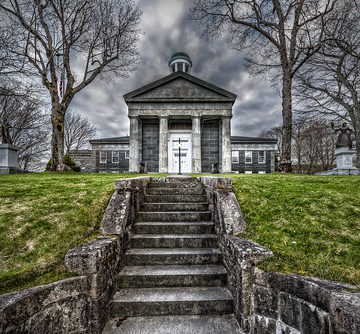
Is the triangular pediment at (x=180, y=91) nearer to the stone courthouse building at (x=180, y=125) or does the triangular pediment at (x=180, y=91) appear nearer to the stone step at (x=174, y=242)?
the stone courthouse building at (x=180, y=125)

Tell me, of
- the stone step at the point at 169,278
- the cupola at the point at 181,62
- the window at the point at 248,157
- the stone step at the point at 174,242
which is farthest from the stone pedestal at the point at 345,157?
the cupola at the point at 181,62

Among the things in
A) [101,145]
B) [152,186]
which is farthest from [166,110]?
[101,145]

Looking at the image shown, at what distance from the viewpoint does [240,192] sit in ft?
15.1

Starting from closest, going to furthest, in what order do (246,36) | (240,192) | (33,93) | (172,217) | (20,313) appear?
(20,313)
(172,217)
(240,192)
(33,93)
(246,36)

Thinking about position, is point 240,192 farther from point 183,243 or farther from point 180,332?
point 180,332

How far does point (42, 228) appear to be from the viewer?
3.23m

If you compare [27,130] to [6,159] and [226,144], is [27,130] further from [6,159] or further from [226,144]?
[226,144]

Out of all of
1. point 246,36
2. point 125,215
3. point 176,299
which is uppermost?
point 246,36

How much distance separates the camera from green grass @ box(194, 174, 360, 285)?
2.41 m

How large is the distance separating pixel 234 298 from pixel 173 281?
0.92m

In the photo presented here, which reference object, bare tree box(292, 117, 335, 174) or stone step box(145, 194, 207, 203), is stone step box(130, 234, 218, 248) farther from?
bare tree box(292, 117, 335, 174)

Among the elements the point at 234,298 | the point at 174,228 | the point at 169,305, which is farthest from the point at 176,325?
the point at 174,228

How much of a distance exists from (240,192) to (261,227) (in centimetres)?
136

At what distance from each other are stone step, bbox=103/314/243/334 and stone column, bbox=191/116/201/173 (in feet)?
43.0
